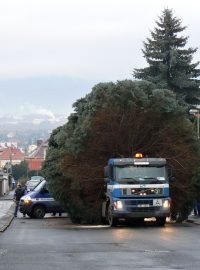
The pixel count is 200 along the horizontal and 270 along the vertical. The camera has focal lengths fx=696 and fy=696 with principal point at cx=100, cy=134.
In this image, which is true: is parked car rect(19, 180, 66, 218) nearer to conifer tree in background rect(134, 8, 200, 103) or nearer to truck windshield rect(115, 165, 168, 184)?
truck windshield rect(115, 165, 168, 184)

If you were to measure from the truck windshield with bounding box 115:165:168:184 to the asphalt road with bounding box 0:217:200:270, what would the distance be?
4.70 meters

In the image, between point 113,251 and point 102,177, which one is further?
point 102,177

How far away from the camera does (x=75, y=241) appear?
19703 millimetres

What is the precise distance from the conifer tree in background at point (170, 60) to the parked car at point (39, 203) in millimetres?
17696

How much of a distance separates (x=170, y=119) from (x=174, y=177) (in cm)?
268

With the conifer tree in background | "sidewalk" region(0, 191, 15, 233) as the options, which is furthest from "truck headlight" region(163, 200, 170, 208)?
the conifer tree in background

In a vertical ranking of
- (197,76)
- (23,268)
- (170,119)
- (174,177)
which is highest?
(197,76)

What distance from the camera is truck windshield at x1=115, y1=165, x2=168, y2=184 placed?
1058 inches

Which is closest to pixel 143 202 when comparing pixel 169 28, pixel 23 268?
pixel 23 268

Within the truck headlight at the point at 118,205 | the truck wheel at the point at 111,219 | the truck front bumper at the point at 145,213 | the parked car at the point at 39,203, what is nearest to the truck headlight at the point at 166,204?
the truck front bumper at the point at 145,213

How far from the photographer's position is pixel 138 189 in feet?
88.1

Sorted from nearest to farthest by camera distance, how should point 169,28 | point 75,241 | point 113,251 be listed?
point 113,251 < point 75,241 < point 169,28

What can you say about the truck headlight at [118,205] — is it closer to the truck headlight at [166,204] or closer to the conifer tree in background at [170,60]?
the truck headlight at [166,204]

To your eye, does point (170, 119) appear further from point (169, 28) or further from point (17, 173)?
point (17, 173)
